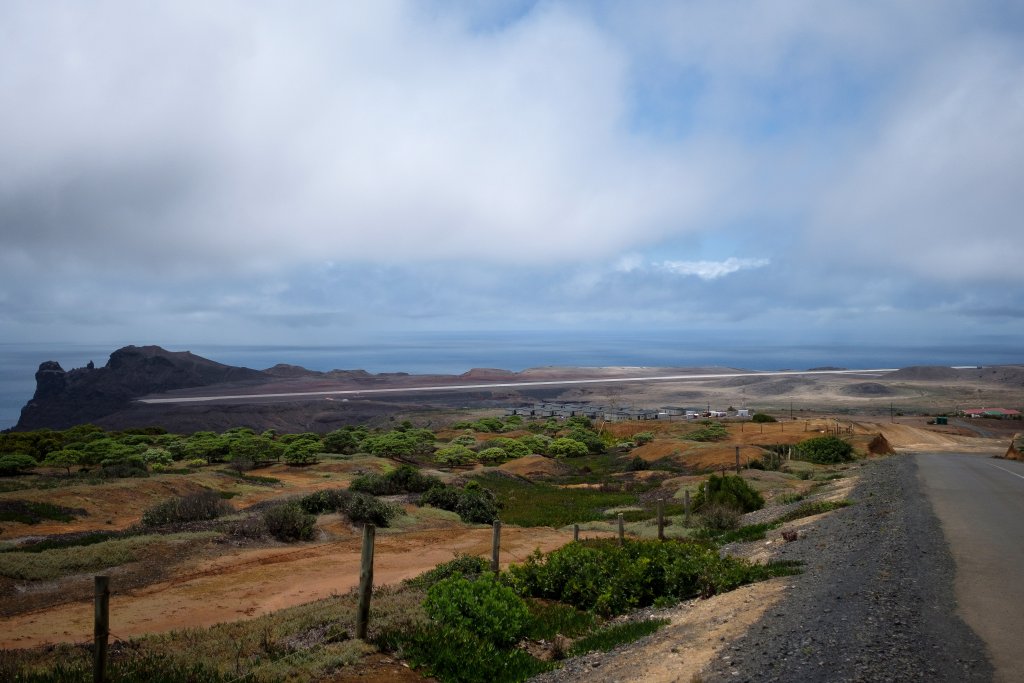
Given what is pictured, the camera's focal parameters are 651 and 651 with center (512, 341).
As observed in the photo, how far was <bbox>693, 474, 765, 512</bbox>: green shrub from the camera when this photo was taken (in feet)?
67.7

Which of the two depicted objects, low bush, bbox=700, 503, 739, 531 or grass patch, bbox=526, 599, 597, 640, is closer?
grass patch, bbox=526, 599, 597, 640

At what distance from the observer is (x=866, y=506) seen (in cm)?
1669

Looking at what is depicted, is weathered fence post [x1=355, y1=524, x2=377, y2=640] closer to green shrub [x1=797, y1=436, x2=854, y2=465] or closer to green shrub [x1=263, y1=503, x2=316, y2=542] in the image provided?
green shrub [x1=263, y1=503, x2=316, y2=542]

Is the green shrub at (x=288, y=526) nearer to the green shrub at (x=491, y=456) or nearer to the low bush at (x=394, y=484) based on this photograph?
the low bush at (x=394, y=484)

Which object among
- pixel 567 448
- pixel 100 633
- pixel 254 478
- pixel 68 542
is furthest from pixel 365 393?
pixel 100 633

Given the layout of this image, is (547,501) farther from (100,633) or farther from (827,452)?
(100,633)

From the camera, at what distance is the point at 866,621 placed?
777 cm

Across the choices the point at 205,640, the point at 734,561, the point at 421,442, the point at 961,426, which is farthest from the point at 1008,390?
the point at 205,640

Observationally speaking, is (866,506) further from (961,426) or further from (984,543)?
(961,426)

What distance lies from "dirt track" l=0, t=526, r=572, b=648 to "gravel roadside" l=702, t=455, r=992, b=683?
6.87 metres

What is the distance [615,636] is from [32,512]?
63.5 feet

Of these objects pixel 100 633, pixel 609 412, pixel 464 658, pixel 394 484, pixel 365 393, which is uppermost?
pixel 100 633

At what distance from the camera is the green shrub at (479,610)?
8.35 m

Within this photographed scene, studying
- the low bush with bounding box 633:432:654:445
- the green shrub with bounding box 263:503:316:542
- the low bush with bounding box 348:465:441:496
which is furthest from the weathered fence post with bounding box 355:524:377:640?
the low bush with bounding box 633:432:654:445
